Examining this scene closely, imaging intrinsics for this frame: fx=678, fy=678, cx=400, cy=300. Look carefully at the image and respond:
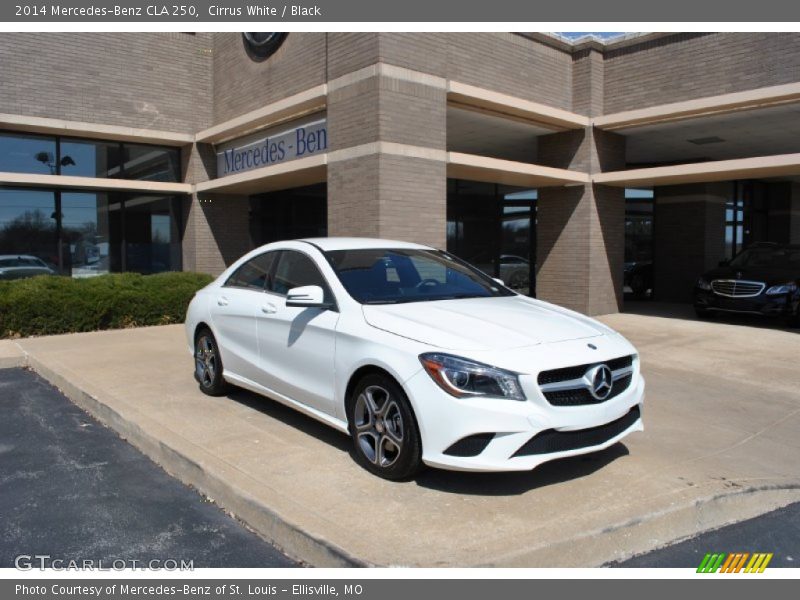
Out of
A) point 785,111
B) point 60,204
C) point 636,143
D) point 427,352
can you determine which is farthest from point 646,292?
point 427,352

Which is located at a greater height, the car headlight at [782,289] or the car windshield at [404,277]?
the car windshield at [404,277]

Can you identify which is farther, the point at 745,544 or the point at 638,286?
the point at 638,286

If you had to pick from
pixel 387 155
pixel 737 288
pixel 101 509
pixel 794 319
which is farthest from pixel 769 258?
pixel 101 509

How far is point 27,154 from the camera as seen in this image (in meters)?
13.9

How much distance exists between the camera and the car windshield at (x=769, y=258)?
13008 mm

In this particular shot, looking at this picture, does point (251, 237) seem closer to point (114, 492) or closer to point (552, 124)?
point (552, 124)

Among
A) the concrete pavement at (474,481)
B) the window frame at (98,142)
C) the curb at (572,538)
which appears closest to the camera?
the curb at (572,538)

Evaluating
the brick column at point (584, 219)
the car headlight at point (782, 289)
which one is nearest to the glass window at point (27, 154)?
the brick column at point (584, 219)

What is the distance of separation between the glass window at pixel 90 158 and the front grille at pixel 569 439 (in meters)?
13.3

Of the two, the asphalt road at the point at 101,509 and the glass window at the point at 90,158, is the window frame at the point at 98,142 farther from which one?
the asphalt road at the point at 101,509

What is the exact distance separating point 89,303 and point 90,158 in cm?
461

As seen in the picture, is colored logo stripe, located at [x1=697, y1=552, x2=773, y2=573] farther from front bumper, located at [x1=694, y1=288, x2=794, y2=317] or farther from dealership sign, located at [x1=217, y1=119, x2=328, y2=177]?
front bumper, located at [x1=694, y1=288, x2=794, y2=317]

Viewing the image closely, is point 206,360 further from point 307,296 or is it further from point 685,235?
point 685,235

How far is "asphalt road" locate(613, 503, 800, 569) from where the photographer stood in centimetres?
Answer: 363
